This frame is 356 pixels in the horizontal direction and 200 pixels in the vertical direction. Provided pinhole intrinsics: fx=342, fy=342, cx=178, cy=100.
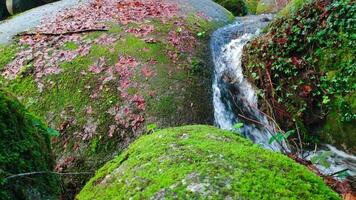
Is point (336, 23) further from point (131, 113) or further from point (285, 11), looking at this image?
point (131, 113)

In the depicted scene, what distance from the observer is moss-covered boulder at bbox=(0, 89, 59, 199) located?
2182 mm

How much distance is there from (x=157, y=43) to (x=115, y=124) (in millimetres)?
2476

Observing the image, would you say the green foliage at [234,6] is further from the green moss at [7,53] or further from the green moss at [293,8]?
the green moss at [7,53]

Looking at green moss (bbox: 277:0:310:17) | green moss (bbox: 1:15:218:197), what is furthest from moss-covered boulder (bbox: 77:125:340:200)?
green moss (bbox: 277:0:310:17)

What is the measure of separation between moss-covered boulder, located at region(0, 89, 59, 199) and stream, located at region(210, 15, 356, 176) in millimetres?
3251

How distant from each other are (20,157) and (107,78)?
4711 mm

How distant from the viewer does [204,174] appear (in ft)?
7.22

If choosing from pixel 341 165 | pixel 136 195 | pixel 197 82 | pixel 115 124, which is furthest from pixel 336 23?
pixel 136 195

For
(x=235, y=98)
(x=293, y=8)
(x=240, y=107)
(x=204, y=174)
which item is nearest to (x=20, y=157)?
(x=204, y=174)

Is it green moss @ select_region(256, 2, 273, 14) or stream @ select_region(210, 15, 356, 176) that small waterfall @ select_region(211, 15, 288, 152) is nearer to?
Answer: stream @ select_region(210, 15, 356, 176)

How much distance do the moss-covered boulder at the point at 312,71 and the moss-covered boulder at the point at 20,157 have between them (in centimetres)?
430

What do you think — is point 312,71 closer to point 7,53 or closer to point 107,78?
point 107,78

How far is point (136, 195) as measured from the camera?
7.39 ft

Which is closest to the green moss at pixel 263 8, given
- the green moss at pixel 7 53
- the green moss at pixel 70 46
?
the green moss at pixel 70 46
